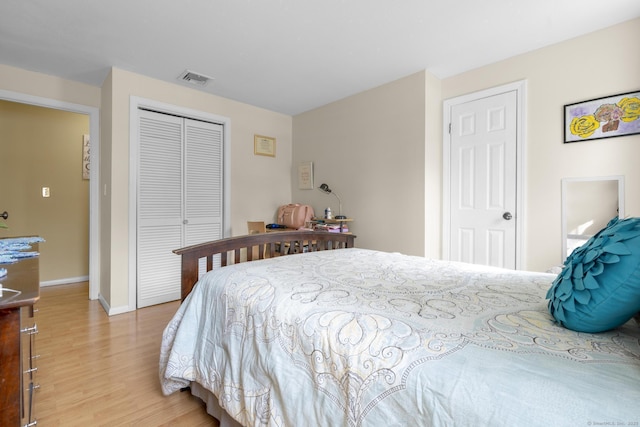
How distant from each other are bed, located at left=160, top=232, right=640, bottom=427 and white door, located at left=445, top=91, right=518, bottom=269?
141 cm

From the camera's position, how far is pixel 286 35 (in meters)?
2.36

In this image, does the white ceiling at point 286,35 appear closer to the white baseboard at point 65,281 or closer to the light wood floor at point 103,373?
the light wood floor at point 103,373

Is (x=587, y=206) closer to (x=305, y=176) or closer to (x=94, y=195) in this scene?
(x=305, y=176)

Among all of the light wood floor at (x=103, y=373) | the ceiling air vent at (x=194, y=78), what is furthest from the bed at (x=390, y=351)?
the ceiling air vent at (x=194, y=78)

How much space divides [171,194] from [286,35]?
2.09 meters

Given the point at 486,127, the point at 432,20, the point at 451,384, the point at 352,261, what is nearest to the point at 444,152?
the point at 486,127

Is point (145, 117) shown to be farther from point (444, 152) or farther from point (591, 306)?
point (591, 306)

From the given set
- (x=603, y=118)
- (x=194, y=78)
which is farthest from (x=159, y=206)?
(x=603, y=118)

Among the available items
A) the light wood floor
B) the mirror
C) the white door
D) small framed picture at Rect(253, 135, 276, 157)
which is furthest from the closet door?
the mirror

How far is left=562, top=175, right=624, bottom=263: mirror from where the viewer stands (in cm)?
222

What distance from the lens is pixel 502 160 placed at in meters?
2.74

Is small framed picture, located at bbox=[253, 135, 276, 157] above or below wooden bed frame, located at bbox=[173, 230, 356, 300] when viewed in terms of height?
above

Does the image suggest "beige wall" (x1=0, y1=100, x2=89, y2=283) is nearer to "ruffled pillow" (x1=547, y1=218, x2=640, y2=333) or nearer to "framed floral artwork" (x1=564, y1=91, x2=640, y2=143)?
"ruffled pillow" (x1=547, y1=218, x2=640, y2=333)

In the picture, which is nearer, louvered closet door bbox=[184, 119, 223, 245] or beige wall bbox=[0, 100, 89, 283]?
louvered closet door bbox=[184, 119, 223, 245]
